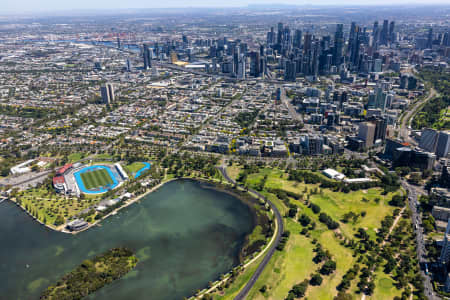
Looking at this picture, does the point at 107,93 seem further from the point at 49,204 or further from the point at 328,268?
the point at 328,268

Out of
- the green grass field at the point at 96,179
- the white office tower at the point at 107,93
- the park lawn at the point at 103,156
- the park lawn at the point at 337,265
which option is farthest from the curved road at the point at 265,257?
the white office tower at the point at 107,93

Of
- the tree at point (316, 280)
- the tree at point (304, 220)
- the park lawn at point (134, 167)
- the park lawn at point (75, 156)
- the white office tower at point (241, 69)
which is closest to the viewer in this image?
the tree at point (316, 280)

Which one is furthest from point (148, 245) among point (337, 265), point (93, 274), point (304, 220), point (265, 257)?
point (337, 265)

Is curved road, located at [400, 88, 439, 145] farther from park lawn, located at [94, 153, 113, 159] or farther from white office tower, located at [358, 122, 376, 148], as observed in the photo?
park lawn, located at [94, 153, 113, 159]

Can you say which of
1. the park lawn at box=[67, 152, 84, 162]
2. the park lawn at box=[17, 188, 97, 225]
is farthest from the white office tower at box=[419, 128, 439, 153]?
the park lawn at box=[67, 152, 84, 162]

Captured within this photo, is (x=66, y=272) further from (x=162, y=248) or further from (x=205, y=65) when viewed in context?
(x=205, y=65)

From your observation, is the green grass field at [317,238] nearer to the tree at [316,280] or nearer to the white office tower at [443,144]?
the tree at [316,280]

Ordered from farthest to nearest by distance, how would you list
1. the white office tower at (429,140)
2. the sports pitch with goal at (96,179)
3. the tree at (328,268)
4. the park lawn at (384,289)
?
the white office tower at (429,140)
the sports pitch with goal at (96,179)
the tree at (328,268)
the park lawn at (384,289)

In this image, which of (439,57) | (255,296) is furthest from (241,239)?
(439,57)
